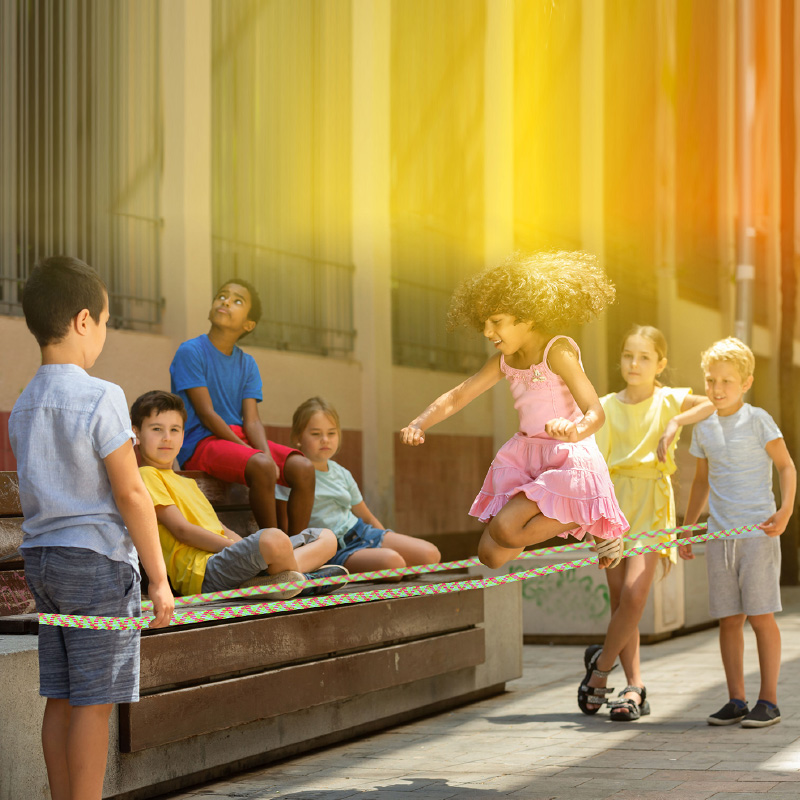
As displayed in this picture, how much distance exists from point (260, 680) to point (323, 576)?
803mm

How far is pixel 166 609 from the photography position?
9.59 ft

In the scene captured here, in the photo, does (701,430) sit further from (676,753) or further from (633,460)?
(676,753)

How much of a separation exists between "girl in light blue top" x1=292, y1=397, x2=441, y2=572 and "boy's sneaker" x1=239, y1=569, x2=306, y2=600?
1.06 m

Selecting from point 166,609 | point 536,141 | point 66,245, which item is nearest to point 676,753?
point 166,609

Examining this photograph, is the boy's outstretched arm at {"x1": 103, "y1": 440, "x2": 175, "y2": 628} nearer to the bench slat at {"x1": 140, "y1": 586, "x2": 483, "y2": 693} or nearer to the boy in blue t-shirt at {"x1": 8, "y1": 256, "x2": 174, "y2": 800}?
the boy in blue t-shirt at {"x1": 8, "y1": 256, "x2": 174, "y2": 800}

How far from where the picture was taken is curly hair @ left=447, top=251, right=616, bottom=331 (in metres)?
4.07

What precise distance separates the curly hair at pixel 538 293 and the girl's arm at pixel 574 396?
0.11 m

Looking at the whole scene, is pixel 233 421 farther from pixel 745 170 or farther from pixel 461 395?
pixel 745 170

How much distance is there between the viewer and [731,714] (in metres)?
5.21

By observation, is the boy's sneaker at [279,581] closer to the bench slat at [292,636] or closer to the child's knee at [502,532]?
the bench slat at [292,636]

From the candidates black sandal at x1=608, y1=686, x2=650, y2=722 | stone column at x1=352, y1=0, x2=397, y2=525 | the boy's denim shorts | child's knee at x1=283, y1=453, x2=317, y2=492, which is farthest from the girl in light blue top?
stone column at x1=352, y1=0, x2=397, y2=525

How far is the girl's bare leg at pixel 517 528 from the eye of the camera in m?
4.08

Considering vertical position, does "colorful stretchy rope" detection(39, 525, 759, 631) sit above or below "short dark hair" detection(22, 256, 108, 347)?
below

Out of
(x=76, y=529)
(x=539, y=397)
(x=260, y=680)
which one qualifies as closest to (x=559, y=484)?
(x=539, y=397)
